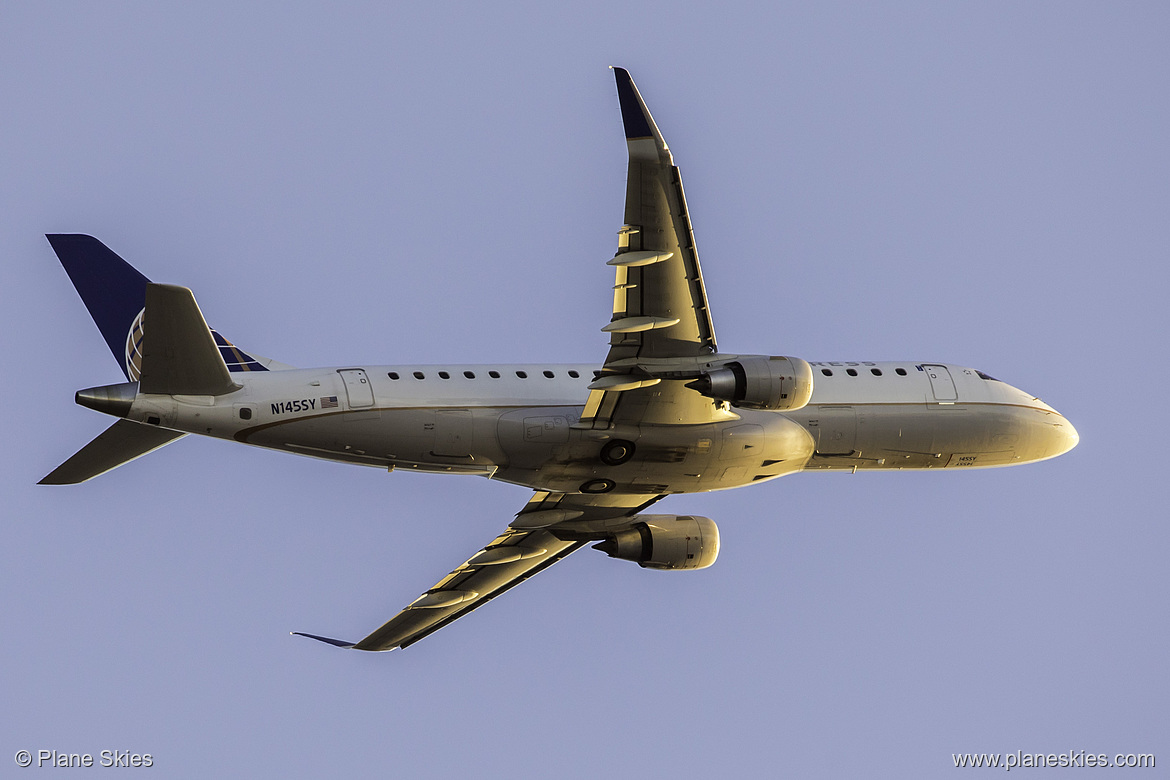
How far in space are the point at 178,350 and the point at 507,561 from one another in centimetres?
1245

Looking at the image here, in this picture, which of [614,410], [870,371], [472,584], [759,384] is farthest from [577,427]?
[472,584]

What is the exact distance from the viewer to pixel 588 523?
36.8 metres

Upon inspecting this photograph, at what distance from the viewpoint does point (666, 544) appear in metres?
36.2

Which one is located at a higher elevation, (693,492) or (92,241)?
(92,241)

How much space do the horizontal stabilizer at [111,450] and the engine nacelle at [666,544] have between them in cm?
1184

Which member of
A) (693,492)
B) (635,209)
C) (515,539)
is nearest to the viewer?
(635,209)

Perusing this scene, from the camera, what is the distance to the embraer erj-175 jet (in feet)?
90.3

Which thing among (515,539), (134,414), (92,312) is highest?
(92,312)

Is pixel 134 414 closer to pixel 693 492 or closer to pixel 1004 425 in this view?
pixel 693 492

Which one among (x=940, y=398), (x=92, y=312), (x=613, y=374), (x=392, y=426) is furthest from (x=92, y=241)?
(x=940, y=398)

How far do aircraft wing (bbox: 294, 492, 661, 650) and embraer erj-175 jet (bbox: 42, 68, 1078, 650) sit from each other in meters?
0.07

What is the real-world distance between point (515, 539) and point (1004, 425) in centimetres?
1270

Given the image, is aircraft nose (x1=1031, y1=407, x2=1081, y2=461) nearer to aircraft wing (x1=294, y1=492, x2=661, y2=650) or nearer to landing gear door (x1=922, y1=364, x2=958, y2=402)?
landing gear door (x1=922, y1=364, x2=958, y2=402)

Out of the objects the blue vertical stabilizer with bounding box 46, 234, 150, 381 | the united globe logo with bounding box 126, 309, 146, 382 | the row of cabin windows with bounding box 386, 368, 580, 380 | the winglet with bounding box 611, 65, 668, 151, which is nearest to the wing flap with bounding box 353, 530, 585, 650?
the row of cabin windows with bounding box 386, 368, 580, 380
